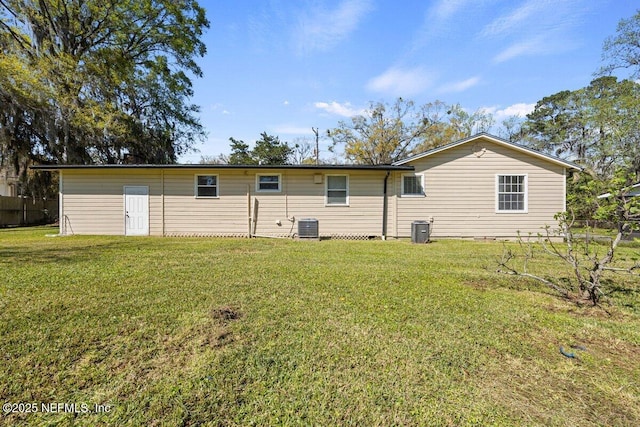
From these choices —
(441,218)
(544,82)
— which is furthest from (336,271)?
(544,82)

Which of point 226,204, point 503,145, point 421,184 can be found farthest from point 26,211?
point 503,145

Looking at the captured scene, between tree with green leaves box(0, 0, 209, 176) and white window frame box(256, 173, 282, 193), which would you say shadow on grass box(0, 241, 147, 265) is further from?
tree with green leaves box(0, 0, 209, 176)

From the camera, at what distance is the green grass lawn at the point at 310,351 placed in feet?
6.32

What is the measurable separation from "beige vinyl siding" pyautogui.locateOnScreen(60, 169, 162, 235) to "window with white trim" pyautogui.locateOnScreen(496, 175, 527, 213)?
41.8ft

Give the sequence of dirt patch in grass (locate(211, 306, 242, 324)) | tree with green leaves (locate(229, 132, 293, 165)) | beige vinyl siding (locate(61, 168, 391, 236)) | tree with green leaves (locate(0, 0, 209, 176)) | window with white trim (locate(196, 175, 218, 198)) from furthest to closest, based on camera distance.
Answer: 1. tree with green leaves (locate(229, 132, 293, 165))
2. tree with green leaves (locate(0, 0, 209, 176))
3. window with white trim (locate(196, 175, 218, 198))
4. beige vinyl siding (locate(61, 168, 391, 236))
5. dirt patch in grass (locate(211, 306, 242, 324))

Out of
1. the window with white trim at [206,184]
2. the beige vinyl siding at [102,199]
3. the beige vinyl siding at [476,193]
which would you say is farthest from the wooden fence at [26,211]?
the beige vinyl siding at [476,193]

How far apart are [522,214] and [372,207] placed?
5.56 metres

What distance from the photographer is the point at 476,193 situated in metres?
11.2

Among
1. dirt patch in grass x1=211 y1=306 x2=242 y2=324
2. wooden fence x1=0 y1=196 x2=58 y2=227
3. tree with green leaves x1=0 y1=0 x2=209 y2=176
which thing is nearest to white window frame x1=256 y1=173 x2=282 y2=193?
dirt patch in grass x1=211 y1=306 x2=242 y2=324

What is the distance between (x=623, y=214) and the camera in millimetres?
3670

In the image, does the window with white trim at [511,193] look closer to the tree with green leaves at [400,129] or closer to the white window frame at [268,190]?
the white window frame at [268,190]

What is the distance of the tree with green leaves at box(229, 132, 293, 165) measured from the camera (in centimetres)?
3456

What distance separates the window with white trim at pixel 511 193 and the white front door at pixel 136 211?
1321 centimetres

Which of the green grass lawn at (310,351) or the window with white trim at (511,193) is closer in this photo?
the green grass lawn at (310,351)
